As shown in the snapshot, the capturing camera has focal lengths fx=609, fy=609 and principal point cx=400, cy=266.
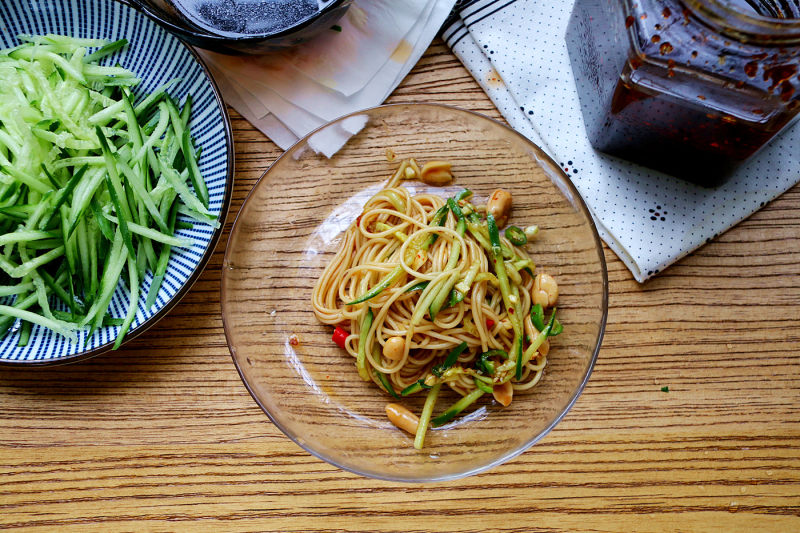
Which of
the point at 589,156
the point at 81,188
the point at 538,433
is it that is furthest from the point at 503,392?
the point at 81,188

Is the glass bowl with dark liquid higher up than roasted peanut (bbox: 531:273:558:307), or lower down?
higher up

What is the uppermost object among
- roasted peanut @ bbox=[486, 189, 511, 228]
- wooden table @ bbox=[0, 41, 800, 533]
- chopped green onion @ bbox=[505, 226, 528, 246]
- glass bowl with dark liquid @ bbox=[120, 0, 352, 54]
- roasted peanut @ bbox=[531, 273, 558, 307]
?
glass bowl with dark liquid @ bbox=[120, 0, 352, 54]

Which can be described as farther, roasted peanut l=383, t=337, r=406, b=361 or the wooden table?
the wooden table

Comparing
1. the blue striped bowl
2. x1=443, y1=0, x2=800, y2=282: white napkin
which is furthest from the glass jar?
the blue striped bowl

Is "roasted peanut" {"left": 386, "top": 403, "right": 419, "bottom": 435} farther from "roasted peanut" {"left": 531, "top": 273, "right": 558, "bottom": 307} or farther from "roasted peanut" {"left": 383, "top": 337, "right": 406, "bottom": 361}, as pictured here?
"roasted peanut" {"left": 531, "top": 273, "right": 558, "bottom": 307}

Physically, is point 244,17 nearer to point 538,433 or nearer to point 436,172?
point 436,172

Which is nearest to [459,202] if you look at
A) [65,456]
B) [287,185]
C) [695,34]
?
[287,185]

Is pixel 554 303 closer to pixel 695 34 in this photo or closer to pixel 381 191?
pixel 381 191

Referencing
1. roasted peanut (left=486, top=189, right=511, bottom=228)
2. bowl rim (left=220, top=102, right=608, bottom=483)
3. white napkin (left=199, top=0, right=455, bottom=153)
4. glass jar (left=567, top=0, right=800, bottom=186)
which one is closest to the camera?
glass jar (left=567, top=0, right=800, bottom=186)
